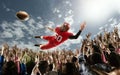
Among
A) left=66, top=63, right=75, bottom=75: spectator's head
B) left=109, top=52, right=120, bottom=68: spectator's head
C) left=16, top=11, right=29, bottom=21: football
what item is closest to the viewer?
left=109, top=52, right=120, bottom=68: spectator's head

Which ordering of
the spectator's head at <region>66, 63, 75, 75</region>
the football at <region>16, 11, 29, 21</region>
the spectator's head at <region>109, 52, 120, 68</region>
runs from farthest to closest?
the football at <region>16, 11, 29, 21</region>
the spectator's head at <region>66, 63, 75, 75</region>
the spectator's head at <region>109, 52, 120, 68</region>

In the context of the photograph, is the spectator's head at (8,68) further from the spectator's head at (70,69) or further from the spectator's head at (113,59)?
the spectator's head at (113,59)

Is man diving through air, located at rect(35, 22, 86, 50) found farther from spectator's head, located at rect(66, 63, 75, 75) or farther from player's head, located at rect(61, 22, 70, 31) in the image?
spectator's head, located at rect(66, 63, 75, 75)

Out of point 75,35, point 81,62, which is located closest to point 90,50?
point 81,62

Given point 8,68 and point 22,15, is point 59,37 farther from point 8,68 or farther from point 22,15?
point 8,68

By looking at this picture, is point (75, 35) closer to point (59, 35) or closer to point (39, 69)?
point (59, 35)

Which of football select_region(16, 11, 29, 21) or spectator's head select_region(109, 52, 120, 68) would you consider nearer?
spectator's head select_region(109, 52, 120, 68)

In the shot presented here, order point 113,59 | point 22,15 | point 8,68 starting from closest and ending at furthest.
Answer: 1. point 113,59
2. point 8,68
3. point 22,15

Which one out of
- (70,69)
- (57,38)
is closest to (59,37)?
(57,38)

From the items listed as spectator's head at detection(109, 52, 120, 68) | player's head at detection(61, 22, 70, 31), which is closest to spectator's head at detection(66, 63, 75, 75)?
spectator's head at detection(109, 52, 120, 68)

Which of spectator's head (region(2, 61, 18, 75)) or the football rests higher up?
the football

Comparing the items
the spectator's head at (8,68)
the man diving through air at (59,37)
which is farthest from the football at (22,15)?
the spectator's head at (8,68)

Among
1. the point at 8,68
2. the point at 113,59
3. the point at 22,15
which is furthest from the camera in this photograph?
the point at 22,15

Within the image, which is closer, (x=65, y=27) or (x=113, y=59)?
(x=113, y=59)
